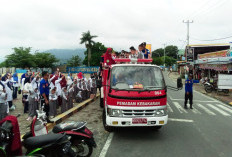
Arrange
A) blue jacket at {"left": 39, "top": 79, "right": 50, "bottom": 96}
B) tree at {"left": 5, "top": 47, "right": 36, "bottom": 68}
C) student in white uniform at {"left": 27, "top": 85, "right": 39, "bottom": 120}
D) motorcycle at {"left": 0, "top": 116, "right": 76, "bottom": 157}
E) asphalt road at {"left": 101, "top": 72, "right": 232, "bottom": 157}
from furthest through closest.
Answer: tree at {"left": 5, "top": 47, "right": 36, "bottom": 68}, student in white uniform at {"left": 27, "top": 85, "right": 39, "bottom": 120}, blue jacket at {"left": 39, "top": 79, "right": 50, "bottom": 96}, asphalt road at {"left": 101, "top": 72, "right": 232, "bottom": 157}, motorcycle at {"left": 0, "top": 116, "right": 76, "bottom": 157}

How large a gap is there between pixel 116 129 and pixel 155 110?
1.70 metres

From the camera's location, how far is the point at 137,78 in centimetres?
567

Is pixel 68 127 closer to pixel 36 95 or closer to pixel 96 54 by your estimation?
pixel 36 95

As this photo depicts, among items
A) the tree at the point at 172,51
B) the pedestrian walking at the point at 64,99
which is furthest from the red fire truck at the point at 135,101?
the tree at the point at 172,51

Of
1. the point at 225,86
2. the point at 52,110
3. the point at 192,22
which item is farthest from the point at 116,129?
the point at 192,22

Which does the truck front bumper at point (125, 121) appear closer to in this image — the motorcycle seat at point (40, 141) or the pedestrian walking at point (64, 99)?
the motorcycle seat at point (40, 141)

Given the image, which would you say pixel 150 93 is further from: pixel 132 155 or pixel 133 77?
pixel 132 155

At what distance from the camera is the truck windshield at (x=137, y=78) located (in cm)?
550

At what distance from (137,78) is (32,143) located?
3331 mm

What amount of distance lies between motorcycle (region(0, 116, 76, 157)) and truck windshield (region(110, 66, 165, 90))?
7.87 feet

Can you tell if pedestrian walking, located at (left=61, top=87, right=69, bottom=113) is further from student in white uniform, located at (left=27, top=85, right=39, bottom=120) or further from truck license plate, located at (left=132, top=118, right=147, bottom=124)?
truck license plate, located at (left=132, top=118, right=147, bottom=124)

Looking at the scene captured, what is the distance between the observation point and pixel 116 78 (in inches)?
223

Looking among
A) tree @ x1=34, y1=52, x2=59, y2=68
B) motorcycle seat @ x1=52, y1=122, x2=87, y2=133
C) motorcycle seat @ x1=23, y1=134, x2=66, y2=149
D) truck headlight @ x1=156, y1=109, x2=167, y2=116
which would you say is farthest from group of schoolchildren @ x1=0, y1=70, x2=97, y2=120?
tree @ x1=34, y1=52, x2=59, y2=68

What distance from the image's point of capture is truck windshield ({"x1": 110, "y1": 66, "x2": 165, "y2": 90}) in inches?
216
